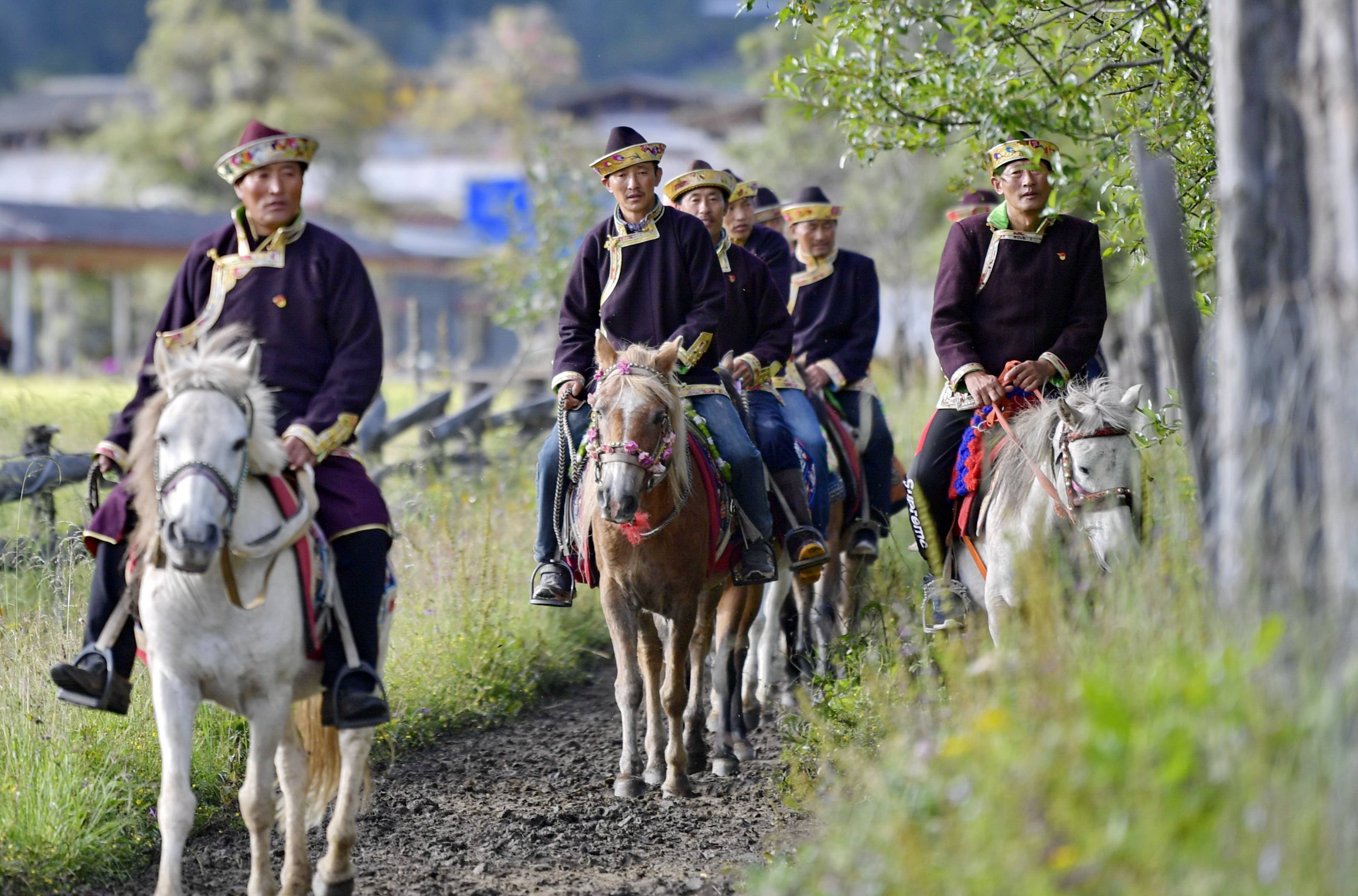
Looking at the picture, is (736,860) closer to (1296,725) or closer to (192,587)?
(192,587)

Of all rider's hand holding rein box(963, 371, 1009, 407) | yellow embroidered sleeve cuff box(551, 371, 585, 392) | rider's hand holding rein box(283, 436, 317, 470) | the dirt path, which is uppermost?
Answer: yellow embroidered sleeve cuff box(551, 371, 585, 392)

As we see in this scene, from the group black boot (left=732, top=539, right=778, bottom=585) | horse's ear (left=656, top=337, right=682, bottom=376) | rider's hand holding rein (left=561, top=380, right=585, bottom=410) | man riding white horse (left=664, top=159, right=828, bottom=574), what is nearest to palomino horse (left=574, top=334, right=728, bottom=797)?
horse's ear (left=656, top=337, right=682, bottom=376)

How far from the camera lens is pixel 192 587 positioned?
4738 mm

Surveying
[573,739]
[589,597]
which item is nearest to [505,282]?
[589,597]

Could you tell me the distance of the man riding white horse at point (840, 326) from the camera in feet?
30.8

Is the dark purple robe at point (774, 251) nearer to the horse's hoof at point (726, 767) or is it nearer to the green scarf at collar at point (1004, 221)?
the green scarf at collar at point (1004, 221)

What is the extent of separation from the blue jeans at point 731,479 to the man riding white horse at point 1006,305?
744 millimetres

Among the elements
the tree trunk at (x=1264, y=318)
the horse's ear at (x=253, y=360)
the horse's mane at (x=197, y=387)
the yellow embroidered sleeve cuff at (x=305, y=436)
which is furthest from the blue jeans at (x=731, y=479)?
the tree trunk at (x=1264, y=318)

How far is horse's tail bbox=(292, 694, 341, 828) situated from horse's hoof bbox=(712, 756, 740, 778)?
2272mm

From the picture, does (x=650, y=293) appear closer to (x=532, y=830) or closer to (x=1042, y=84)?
(x=1042, y=84)

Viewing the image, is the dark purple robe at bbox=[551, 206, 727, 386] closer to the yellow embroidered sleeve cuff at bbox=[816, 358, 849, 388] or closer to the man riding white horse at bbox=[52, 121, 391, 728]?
the man riding white horse at bbox=[52, 121, 391, 728]

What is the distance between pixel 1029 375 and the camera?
22.0ft

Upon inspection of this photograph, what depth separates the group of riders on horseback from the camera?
17.1 feet

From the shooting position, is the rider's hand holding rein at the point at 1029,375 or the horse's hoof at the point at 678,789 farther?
the horse's hoof at the point at 678,789
